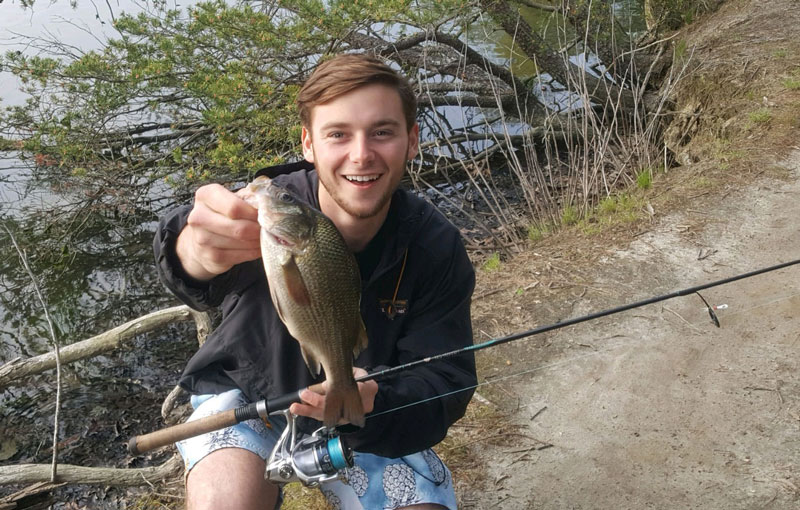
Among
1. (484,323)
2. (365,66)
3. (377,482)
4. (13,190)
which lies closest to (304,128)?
(365,66)

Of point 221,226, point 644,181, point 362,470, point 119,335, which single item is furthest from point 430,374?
point 644,181

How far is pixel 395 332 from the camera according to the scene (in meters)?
2.24

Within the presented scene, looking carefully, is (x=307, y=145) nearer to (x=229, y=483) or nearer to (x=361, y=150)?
(x=361, y=150)

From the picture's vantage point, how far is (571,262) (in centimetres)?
458

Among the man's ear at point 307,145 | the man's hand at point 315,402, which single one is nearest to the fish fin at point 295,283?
the man's hand at point 315,402

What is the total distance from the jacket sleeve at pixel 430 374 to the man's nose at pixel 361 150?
1.39 ft

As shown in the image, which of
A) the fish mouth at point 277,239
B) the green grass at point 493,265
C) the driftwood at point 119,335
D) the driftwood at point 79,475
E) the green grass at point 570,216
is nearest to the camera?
the fish mouth at point 277,239

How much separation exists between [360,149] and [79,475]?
2.46 metres

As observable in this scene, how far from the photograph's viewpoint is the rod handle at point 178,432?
180 cm

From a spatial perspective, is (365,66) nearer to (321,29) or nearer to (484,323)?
(484,323)

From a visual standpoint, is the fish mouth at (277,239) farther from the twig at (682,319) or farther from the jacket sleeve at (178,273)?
the twig at (682,319)

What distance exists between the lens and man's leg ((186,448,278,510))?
6.32 ft

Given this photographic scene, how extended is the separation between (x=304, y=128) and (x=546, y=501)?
1.90m

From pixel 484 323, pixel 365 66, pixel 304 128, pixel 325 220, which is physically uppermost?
pixel 365 66
